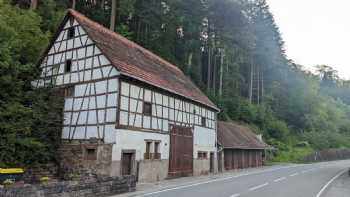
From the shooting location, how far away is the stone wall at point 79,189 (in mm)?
10750

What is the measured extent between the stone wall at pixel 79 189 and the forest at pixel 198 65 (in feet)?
25.8

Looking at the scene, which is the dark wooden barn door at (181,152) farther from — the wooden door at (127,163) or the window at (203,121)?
the wooden door at (127,163)

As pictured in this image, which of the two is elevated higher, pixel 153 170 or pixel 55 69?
pixel 55 69

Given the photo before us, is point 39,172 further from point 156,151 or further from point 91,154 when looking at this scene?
point 156,151

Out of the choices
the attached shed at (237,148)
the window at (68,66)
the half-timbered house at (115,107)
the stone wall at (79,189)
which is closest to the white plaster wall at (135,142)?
the half-timbered house at (115,107)

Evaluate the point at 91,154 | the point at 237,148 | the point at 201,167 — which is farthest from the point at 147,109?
the point at 237,148

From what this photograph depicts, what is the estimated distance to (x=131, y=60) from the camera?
23.1 meters

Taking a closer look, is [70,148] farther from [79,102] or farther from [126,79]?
[126,79]

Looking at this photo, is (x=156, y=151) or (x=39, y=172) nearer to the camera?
(x=39, y=172)

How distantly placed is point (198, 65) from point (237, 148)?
1857 cm

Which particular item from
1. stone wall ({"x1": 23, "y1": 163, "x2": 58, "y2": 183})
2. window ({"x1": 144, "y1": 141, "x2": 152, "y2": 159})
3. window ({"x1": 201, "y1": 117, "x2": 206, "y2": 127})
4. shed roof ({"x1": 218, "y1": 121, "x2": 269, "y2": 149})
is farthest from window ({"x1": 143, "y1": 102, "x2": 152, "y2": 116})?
shed roof ({"x1": 218, "y1": 121, "x2": 269, "y2": 149})

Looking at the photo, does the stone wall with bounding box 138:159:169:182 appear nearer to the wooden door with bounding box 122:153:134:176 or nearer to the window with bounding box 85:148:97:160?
the wooden door with bounding box 122:153:134:176

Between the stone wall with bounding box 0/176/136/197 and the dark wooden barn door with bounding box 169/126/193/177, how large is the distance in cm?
866

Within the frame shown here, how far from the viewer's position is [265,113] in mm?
55844
